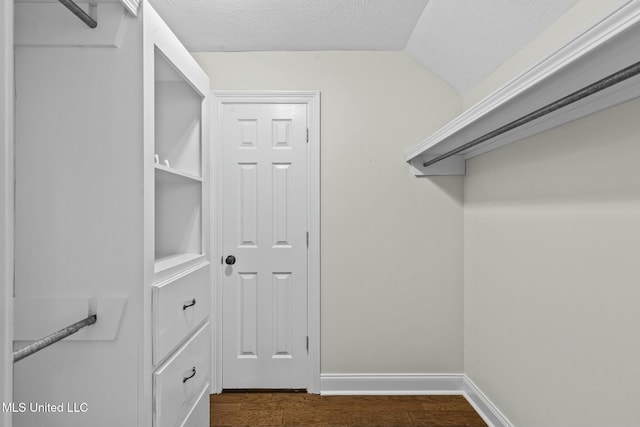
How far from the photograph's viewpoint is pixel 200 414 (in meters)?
1.66

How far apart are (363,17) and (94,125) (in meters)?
1.59

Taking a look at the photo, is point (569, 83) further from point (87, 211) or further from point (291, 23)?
point (291, 23)

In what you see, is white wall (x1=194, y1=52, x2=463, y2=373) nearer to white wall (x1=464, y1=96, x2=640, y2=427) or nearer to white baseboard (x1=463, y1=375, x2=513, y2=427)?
white baseboard (x1=463, y1=375, x2=513, y2=427)

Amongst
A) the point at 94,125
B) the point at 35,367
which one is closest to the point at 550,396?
the point at 35,367

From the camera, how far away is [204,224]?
178 centimetres

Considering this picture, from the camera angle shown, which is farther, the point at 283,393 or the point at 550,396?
the point at 283,393

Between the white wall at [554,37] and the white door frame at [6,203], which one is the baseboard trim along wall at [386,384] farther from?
the white door frame at [6,203]

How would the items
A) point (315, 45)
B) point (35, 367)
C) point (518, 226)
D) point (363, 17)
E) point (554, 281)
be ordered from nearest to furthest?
1. point (35, 367)
2. point (554, 281)
3. point (518, 226)
4. point (363, 17)
5. point (315, 45)

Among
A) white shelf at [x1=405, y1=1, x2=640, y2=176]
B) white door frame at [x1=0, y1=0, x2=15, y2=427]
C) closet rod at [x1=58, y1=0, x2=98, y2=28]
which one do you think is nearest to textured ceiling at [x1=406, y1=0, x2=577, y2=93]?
white shelf at [x1=405, y1=1, x2=640, y2=176]

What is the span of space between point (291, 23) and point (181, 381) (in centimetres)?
196

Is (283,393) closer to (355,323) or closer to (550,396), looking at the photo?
(355,323)

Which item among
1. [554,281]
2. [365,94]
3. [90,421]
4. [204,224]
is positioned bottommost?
[90,421]

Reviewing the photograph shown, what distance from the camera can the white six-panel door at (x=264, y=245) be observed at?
2400 mm

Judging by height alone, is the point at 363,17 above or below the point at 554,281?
above
